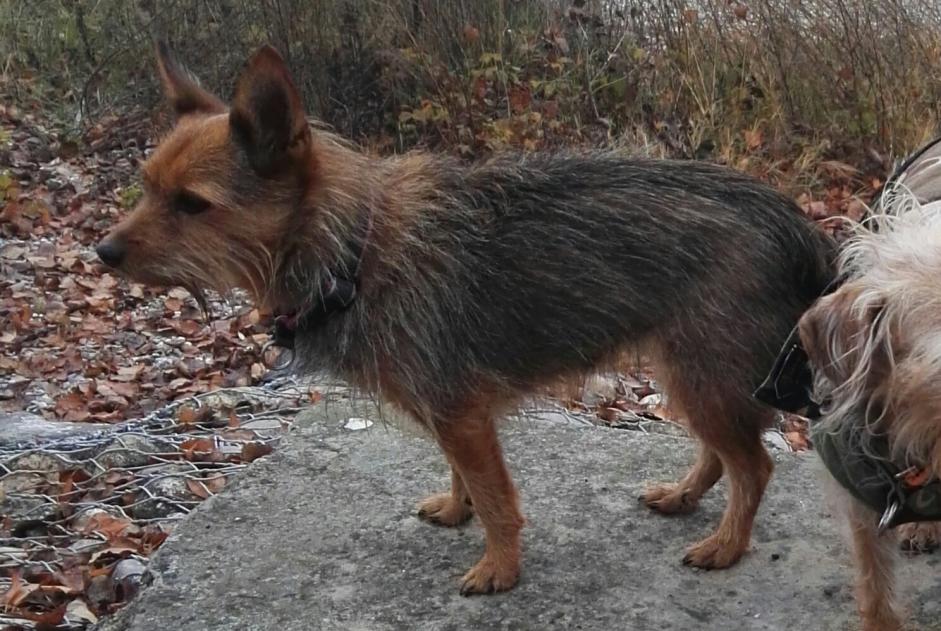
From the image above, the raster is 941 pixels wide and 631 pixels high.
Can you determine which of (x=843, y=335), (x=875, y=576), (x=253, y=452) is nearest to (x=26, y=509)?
(x=253, y=452)

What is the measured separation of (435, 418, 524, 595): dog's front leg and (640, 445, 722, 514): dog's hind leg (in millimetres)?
652

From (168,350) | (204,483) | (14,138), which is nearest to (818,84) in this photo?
(168,350)

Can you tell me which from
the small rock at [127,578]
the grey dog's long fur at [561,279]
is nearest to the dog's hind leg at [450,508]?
the grey dog's long fur at [561,279]

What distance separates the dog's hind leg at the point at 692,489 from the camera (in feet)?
12.9

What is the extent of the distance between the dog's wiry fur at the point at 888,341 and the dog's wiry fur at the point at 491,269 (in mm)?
551

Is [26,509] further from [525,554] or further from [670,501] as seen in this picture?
[670,501]

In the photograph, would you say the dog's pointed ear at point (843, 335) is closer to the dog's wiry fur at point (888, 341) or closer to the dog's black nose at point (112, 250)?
the dog's wiry fur at point (888, 341)

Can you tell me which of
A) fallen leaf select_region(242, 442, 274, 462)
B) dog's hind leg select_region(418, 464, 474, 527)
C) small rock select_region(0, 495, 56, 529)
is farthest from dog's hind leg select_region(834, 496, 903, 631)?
small rock select_region(0, 495, 56, 529)

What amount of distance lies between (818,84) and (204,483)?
18.7ft

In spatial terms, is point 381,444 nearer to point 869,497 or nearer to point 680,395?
point 680,395

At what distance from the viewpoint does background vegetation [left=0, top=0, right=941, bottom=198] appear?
8.04 m

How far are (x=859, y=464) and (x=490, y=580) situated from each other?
4.19 ft

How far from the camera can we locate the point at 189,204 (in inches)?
130

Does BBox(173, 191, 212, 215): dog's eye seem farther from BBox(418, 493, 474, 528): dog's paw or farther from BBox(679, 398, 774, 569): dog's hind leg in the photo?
BBox(679, 398, 774, 569): dog's hind leg
